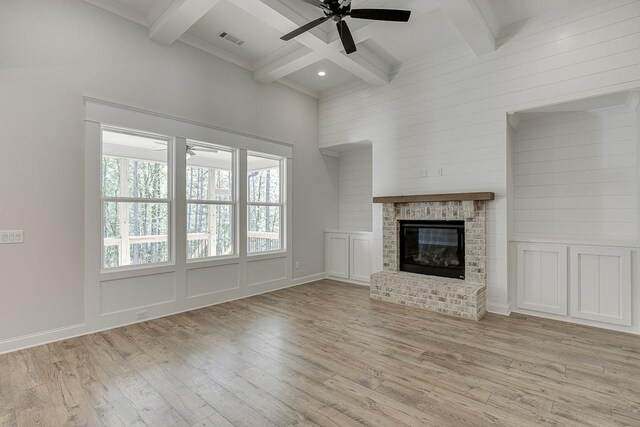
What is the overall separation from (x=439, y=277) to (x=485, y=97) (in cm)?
257

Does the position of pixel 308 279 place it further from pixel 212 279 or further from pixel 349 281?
pixel 212 279

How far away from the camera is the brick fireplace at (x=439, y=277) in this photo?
4059 millimetres

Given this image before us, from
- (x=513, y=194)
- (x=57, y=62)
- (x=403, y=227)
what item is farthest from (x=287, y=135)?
(x=513, y=194)

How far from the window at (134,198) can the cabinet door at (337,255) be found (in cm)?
309

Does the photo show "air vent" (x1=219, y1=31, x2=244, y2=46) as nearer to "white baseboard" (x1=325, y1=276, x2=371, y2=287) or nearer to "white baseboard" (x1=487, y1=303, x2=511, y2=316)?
"white baseboard" (x1=325, y1=276, x2=371, y2=287)

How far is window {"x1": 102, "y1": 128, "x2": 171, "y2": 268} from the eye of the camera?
3699 millimetres

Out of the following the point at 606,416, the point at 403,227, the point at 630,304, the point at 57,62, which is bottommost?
the point at 606,416

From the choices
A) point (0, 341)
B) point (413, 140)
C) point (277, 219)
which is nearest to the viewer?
point (0, 341)

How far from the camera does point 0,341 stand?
296 centimetres

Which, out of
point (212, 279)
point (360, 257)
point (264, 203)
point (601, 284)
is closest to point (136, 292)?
point (212, 279)

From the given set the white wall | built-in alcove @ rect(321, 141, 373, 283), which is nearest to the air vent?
the white wall

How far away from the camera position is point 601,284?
142 inches

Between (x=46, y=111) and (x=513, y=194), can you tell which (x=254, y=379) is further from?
(x=513, y=194)

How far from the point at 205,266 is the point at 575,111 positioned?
5.33m
